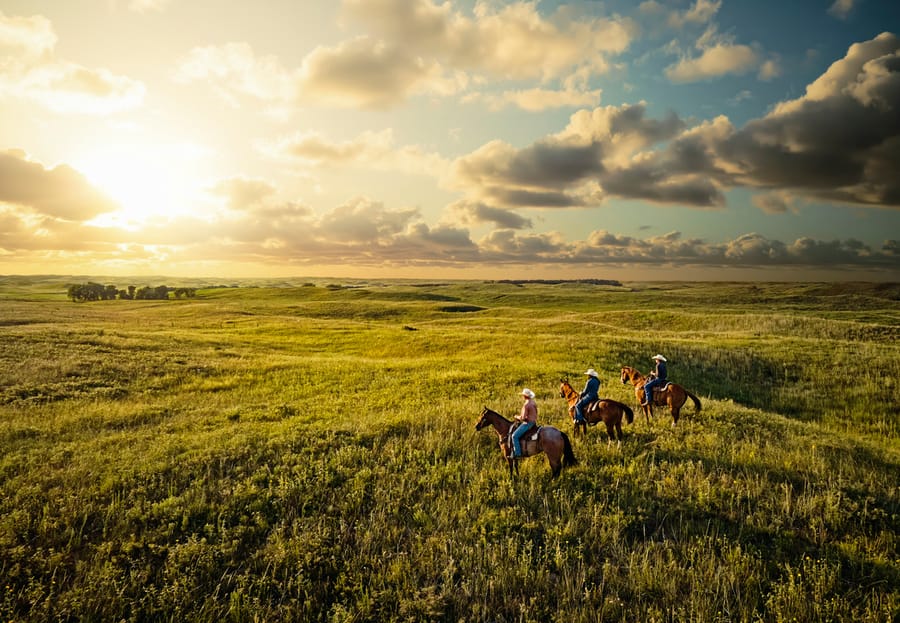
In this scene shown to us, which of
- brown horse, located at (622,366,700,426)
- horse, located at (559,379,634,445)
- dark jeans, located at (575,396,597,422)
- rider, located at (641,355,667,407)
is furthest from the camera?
rider, located at (641,355,667,407)

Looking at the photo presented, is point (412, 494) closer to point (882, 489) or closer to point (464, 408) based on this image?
point (464, 408)

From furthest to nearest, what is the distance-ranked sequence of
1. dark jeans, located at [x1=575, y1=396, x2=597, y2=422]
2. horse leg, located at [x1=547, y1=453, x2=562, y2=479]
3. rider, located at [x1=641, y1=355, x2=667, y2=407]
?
1. rider, located at [x1=641, y1=355, x2=667, y2=407]
2. dark jeans, located at [x1=575, y1=396, x2=597, y2=422]
3. horse leg, located at [x1=547, y1=453, x2=562, y2=479]

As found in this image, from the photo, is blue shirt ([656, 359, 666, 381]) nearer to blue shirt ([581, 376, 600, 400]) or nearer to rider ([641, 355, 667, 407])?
rider ([641, 355, 667, 407])

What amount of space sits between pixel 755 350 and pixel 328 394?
3458 cm

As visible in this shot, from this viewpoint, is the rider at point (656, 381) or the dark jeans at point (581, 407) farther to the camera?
the rider at point (656, 381)

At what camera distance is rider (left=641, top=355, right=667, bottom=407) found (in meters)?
13.6

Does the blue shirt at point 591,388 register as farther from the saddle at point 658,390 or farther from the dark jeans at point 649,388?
the saddle at point 658,390

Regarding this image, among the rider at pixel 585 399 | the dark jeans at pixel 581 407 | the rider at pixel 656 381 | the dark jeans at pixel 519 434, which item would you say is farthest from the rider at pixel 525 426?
the rider at pixel 656 381

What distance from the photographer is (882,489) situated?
9.53 meters

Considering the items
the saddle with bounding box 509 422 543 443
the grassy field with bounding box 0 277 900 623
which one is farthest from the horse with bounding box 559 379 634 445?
the saddle with bounding box 509 422 543 443

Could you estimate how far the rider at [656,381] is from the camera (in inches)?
536

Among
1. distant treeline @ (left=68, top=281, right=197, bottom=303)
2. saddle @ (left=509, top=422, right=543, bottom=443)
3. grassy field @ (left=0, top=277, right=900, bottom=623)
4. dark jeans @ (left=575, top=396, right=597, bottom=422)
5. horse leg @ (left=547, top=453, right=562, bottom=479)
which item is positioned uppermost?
distant treeline @ (left=68, top=281, right=197, bottom=303)

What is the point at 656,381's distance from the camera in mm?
13938

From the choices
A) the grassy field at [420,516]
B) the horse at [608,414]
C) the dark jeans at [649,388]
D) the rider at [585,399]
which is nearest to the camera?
the grassy field at [420,516]
